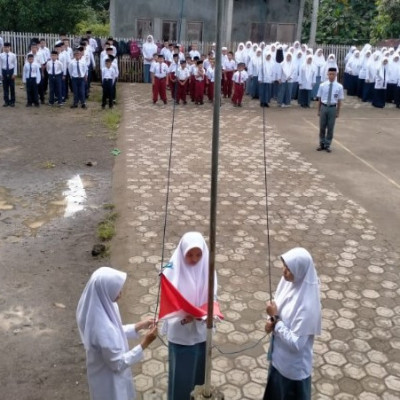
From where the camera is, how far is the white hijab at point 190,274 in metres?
3.17

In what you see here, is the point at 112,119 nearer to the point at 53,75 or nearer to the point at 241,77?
the point at 53,75

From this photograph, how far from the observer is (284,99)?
1505cm

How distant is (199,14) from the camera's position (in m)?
19.7

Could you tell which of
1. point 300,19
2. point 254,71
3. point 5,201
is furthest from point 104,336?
point 300,19

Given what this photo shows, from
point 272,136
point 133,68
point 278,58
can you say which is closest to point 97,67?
point 133,68

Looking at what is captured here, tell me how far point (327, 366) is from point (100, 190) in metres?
4.95

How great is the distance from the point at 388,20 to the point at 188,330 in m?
21.9

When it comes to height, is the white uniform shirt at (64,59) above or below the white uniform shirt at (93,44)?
below

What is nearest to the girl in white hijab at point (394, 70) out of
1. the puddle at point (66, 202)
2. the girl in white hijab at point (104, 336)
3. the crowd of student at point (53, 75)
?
the crowd of student at point (53, 75)

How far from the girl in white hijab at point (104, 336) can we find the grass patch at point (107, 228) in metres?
3.56

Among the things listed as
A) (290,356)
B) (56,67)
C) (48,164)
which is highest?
(56,67)

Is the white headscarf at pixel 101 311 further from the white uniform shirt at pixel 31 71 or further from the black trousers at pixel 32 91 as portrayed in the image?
the black trousers at pixel 32 91

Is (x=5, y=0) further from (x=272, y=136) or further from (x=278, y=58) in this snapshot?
(x=272, y=136)

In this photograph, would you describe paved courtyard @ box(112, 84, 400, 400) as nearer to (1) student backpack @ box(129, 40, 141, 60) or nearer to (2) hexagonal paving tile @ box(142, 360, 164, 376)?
(2) hexagonal paving tile @ box(142, 360, 164, 376)
